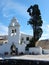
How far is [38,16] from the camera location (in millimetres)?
51719

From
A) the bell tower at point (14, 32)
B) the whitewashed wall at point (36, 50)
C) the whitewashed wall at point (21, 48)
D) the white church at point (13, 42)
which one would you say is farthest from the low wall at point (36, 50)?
the bell tower at point (14, 32)

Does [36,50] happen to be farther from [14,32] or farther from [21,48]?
[14,32]

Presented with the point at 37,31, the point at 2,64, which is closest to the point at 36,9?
the point at 37,31

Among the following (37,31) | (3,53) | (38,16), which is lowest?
(3,53)

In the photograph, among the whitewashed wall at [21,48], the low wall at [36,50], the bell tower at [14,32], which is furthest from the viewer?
the bell tower at [14,32]

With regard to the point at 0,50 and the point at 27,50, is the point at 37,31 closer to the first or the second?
the point at 27,50

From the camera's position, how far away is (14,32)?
5103cm

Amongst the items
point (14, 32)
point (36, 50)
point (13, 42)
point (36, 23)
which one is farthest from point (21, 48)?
point (36, 23)

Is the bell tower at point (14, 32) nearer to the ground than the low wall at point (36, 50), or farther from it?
farther from it

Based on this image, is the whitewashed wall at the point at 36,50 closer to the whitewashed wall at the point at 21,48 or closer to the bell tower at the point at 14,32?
the whitewashed wall at the point at 21,48

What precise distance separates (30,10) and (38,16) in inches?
99.8

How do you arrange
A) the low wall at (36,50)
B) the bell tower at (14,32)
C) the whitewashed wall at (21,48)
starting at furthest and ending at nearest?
the bell tower at (14,32)
the whitewashed wall at (21,48)
the low wall at (36,50)

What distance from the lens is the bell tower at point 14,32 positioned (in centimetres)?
5006

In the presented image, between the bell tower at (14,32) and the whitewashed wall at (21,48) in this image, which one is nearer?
the whitewashed wall at (21,48)
